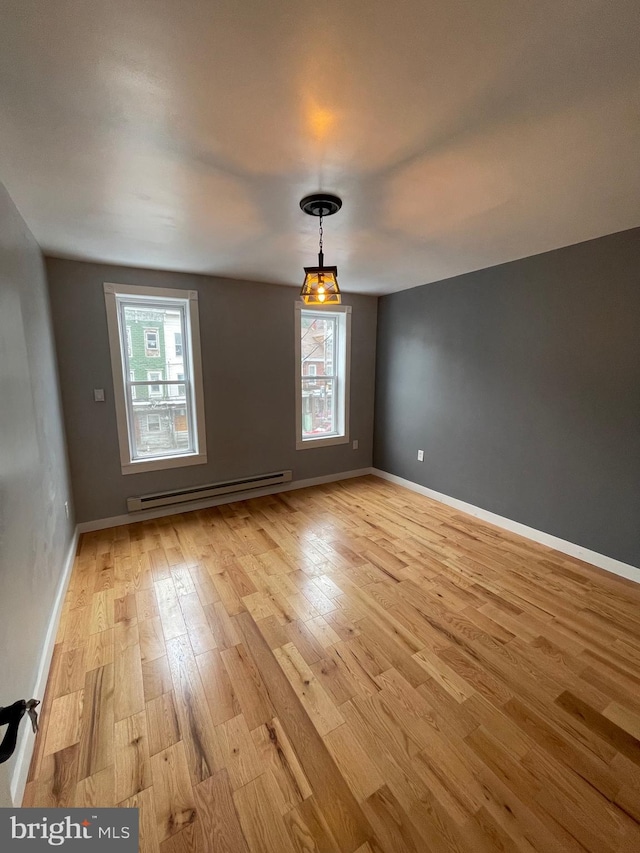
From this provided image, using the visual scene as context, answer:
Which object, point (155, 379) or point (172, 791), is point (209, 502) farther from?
point (172, 791)

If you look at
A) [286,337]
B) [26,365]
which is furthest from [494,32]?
[286,337]

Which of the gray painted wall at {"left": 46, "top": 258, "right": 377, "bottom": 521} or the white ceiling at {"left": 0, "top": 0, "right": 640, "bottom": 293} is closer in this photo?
the white ceiling at {"left": 0, "top": 0, "right": 640, "bottom": 293}

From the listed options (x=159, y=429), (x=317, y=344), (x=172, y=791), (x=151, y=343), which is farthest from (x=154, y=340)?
(x=172, y=791)

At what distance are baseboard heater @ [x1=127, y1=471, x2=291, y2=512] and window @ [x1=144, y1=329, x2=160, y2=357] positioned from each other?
4.65ft

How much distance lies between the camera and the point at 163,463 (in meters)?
3.44

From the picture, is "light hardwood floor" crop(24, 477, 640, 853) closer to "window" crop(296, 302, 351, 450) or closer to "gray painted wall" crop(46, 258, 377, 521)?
"gray painted wall" crop(46, 258, 377, 521)

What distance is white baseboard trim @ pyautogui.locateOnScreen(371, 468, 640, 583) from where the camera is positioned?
2490mm

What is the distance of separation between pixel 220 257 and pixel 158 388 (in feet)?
4.71

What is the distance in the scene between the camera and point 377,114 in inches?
48.8

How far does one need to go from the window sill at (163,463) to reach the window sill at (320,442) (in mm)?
1176

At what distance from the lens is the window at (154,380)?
3.38 meters

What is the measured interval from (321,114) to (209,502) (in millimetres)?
3424

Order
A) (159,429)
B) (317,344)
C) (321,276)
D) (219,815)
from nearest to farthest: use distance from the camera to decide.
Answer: (219,815)
(321,276)
(159,429)
(317,344)

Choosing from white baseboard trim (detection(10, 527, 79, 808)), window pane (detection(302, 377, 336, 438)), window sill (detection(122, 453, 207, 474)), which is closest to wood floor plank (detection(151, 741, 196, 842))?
white baseboard trim (detection(10, 527, 79, 808))
